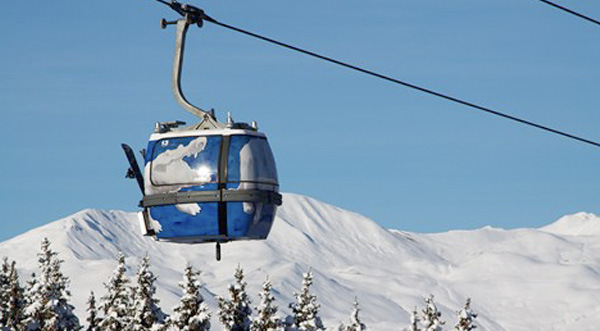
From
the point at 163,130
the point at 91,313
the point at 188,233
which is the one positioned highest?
the point at 163,130

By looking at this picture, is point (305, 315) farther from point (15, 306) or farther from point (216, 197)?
point (216, 197)

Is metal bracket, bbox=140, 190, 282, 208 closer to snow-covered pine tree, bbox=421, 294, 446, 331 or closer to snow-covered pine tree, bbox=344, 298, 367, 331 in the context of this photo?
snow-covered pine tree, bbox=421, 294, 446, 331

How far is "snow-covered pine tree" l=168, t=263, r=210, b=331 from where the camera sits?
206ft

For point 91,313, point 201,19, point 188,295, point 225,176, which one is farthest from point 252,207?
point 91,313

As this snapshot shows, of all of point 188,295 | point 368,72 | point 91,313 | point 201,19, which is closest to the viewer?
point 201,19

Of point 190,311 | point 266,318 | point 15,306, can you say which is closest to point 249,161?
point 190,311

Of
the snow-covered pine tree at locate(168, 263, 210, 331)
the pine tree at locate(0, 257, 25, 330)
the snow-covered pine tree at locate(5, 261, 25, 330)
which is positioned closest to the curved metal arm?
the snow-covered pine tree at locate(168, 263, 210, 331)

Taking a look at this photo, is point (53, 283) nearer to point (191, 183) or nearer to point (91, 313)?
point (91, 313)

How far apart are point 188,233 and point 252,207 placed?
77 cm

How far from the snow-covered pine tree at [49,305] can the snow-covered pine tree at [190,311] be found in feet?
15.0

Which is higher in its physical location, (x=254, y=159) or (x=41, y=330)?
(x=254, y=159)

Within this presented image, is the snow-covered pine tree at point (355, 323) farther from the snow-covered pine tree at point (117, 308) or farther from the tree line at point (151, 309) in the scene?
the snow-covered pine tree at point (117, 308)

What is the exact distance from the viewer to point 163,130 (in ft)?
54.0

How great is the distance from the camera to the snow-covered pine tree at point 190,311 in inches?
2477
